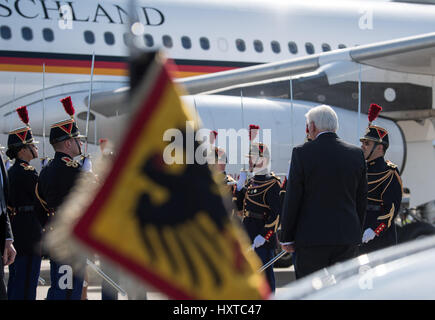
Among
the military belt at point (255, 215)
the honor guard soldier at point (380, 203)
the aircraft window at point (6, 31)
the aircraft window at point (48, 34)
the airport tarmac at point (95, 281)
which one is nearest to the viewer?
the honor guard soldier at point (380, 203)

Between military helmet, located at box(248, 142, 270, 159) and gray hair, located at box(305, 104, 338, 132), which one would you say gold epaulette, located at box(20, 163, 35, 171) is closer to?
military helmet, located at box(248, 142, 270, 159)

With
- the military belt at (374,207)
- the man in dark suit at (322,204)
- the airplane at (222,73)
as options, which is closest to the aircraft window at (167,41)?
the airplane at (222,73)

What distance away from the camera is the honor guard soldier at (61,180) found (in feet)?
14.9

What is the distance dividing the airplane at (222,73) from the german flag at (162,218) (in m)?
6.94

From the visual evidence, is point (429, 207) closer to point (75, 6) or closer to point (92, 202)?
point (75, 6)

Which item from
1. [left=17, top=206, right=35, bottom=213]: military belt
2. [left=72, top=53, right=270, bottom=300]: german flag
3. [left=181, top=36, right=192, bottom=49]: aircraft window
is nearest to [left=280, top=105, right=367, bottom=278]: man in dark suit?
[left=17, top=206, right=35, bottom=213]: military belt

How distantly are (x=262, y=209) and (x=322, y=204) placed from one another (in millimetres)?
1899

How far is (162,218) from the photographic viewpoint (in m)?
1.25

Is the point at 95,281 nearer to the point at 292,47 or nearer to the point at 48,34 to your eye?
the point at 48,34

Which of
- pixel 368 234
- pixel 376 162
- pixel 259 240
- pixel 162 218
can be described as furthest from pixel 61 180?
pixel 162 218

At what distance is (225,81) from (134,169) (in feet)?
26.4

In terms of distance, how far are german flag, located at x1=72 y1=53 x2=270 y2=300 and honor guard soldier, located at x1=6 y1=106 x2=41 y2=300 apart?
12.4 ft

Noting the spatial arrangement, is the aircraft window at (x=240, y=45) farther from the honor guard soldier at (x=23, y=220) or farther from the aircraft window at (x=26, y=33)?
the honor guard soldier at (x=23, y=220)
